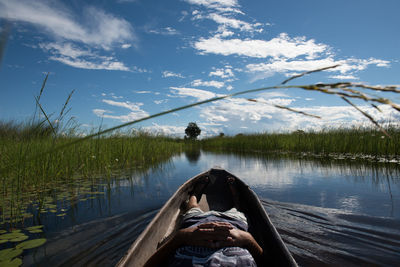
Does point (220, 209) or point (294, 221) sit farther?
point (220, 209)

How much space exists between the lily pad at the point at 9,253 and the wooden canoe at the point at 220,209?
1449mm

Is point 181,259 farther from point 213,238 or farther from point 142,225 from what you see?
point 142,225

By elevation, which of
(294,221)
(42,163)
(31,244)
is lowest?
(294,221)

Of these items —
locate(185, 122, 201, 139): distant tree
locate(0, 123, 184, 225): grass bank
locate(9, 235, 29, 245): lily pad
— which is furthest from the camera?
locate(185, 122, 201, 139): distant tree

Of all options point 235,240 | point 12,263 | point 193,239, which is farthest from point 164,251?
point 12,263

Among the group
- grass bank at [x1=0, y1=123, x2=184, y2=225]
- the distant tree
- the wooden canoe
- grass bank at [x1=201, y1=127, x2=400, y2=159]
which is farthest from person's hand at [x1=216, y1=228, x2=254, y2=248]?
the distant tree

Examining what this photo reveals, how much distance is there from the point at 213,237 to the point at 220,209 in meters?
2.18

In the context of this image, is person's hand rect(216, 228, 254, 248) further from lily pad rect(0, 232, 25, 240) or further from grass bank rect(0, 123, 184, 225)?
lily pad rect(0, 232, 25, 240)

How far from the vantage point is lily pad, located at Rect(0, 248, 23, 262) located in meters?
2.11

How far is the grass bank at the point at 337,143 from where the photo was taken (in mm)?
8868

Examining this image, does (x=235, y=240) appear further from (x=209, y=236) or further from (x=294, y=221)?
(x=294, y=221)

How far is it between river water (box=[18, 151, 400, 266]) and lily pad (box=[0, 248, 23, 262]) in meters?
0.08

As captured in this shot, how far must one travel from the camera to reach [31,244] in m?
2.39

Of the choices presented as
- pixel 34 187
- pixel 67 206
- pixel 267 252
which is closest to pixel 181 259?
pixel 267 252
